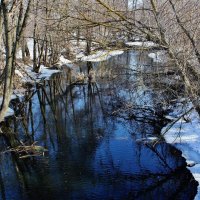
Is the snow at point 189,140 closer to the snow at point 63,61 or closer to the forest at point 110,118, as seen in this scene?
the forest at point 110,118

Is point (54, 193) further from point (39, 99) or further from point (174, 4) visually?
point (39, 99)

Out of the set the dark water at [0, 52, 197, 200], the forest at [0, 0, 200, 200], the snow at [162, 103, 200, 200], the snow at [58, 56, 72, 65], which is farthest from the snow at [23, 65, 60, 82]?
the snow at [162, 103, 200, 200]

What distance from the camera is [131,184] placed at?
10461 millimetres

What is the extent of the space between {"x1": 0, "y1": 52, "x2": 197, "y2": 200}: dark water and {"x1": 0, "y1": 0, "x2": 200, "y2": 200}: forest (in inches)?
1.2

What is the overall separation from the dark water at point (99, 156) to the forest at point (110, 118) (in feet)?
0.10

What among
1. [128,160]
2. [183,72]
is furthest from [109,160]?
[183,72]

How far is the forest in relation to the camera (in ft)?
28.6

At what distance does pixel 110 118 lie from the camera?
16.3m

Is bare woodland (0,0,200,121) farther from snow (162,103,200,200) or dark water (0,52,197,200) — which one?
snow (162,103,200,200)

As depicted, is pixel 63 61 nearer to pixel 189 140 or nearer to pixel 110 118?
pixel 110 118

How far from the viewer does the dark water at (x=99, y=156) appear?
33.4ft

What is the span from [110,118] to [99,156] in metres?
4.27

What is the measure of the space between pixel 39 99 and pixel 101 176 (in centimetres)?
1038

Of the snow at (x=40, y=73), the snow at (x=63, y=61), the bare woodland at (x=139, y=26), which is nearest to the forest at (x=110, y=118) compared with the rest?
the bare woodland at (x=139, y=26)
